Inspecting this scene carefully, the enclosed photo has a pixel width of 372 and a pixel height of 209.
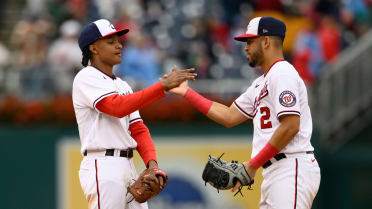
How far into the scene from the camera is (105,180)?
250 inches

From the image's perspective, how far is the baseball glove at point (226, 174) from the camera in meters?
6.25

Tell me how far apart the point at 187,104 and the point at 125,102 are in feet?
17.2

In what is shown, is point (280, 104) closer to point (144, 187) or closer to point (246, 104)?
point (246, 104)

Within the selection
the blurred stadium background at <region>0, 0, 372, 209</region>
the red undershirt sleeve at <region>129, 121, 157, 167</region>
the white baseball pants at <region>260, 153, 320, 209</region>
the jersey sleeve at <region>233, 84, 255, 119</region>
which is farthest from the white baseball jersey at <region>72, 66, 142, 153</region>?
the blurred stadium background at <region>0, 0, 372, 209</region>

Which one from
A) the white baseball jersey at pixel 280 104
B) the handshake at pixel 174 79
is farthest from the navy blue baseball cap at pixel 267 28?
the handshake at pixel 174 79

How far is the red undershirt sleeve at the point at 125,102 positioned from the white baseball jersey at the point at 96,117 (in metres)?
0.06

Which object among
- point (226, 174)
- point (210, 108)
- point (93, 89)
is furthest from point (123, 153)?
point (210, 108)

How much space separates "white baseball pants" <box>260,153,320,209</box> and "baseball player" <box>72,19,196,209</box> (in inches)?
36.3

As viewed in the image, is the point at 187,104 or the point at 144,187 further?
the point at 187,104

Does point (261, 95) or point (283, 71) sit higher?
point (283, 71)

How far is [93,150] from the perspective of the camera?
643 cm

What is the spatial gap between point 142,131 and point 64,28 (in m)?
6.58

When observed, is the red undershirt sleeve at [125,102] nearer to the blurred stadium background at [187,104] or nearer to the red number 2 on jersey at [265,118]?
the red number 2 on jersey at [265,118]

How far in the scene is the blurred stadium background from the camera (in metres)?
11.5
